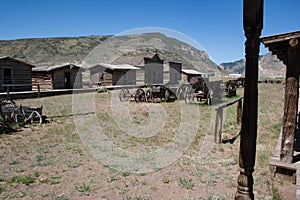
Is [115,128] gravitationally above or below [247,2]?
below

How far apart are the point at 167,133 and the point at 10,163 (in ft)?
15.1

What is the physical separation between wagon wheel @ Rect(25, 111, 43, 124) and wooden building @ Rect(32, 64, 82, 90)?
49.8ft

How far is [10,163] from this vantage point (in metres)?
A: 5.45

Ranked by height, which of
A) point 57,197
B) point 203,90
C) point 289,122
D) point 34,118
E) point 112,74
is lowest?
point 57,197

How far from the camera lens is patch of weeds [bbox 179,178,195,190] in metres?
4.36

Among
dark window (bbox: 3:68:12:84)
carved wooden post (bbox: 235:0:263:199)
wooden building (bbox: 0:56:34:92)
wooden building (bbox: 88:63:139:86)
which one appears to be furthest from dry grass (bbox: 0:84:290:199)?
wooden building (bbox: 88:63:139:86)

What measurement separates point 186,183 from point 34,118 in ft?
24.2

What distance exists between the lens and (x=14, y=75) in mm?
21672

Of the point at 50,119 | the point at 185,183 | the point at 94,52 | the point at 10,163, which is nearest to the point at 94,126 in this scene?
the point at 50,119

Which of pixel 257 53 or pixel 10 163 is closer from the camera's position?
pixel 257 53


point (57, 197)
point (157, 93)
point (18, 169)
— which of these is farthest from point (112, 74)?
point (57, 197)

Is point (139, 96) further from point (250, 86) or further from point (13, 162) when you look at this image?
point (250, 86)

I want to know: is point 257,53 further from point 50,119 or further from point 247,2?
point 50,119

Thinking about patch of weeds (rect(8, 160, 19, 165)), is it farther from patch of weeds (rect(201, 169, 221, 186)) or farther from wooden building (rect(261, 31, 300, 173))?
wooden building (rect(261, 31, 300, 173))
